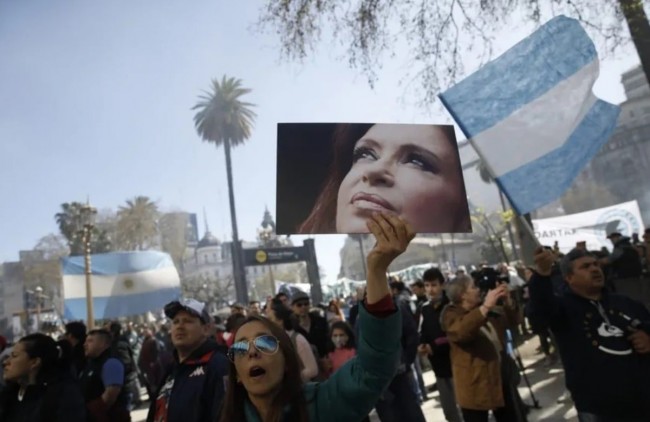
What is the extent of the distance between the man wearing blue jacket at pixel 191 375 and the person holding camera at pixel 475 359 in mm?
1894

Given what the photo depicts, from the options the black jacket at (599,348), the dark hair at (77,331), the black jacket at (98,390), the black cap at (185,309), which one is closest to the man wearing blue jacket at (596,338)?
the black jacket at (599,348)

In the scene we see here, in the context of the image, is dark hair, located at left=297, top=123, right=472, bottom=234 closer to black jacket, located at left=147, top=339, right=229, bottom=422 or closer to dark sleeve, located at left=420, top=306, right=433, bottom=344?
black jacket, located at left=147, top=339, right=229, bottom=422

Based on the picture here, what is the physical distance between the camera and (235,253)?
33.0 meters

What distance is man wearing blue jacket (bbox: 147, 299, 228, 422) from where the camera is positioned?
252cm

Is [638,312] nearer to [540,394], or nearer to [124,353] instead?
[540,394]

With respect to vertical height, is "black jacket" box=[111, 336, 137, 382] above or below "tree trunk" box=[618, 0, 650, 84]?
below

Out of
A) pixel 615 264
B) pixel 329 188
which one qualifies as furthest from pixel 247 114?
pixel 329 188

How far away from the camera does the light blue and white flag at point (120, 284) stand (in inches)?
544

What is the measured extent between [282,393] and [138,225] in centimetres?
5527

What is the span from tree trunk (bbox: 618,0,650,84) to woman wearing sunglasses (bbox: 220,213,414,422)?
604 centimetres

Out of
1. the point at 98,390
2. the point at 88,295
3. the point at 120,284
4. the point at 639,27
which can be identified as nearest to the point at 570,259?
the point at 98,390

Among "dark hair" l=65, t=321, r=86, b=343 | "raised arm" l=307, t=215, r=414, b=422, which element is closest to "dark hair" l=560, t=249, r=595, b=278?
"raised arm" l=307, t=215, r=414, b=422

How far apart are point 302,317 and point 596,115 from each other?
12.2 feet

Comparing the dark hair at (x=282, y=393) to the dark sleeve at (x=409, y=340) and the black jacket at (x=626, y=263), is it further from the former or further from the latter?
the black jacket at (x=626, y=263)
